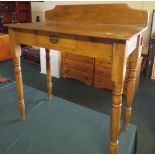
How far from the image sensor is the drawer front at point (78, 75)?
102 inches

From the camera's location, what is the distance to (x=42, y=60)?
304 cm

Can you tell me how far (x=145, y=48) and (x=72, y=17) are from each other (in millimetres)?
1887

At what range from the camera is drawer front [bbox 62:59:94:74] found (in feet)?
8.35

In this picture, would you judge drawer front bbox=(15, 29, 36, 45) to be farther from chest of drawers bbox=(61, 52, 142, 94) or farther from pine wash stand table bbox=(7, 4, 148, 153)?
chest of drawers bbox=(61, 52, 142, 94)

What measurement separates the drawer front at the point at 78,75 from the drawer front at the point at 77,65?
0.17ft

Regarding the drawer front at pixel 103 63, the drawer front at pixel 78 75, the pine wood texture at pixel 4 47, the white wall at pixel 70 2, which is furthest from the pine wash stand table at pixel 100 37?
the pine wood texture at pixel 4 47

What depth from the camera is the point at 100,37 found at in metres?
0.91

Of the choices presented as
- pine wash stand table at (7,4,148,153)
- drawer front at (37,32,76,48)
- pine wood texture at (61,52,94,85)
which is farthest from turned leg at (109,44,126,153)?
pine wood texture at (61,52,94,85)

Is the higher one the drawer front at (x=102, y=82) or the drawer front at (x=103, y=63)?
the drawer front at (x=103, y=63)

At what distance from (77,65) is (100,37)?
1.75 metres

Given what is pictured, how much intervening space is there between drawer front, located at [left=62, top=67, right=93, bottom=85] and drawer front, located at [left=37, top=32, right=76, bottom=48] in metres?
1.47

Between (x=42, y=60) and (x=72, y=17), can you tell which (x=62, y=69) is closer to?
(x=42, y=60)

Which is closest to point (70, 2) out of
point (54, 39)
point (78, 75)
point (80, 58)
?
point (80, 58)

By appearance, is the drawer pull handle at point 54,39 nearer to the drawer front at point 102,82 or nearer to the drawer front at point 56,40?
the drawer front at point 56,40
